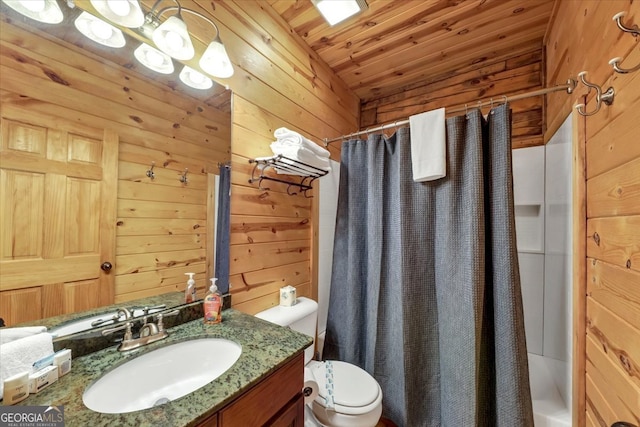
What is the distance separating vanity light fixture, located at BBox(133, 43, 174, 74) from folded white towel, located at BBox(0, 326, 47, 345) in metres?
0.98

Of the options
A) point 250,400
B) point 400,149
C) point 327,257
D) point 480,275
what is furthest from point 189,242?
point 480,275

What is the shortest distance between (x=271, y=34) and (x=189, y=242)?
4.47 feet

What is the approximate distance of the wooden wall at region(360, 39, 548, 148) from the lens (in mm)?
1770

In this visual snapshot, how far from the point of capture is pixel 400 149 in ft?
4.91

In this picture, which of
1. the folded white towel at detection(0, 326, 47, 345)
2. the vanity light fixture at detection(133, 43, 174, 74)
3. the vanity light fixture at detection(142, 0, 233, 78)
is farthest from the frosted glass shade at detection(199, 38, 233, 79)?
the folded white towel at detection(0, 326, 47, 345)

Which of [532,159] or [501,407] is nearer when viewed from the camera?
[501,407]

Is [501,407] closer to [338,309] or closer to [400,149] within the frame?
[338,309]

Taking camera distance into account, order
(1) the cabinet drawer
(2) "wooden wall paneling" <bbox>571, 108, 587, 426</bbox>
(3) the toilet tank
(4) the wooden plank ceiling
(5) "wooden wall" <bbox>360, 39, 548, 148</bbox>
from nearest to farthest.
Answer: (1) the cabinet drawer
(2) "wooden wall paneling" <bbox>571, 108, 587, 426</bbox>
(3) the toilet tank
(4) the wooden plank ceiling
(5) "wooden wall" <bbox>360, 39, 548, 148</bbox>

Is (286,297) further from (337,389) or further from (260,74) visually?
(260,74)

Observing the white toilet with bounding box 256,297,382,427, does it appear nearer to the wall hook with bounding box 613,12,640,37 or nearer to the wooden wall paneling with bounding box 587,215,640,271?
the wooden wall paneling with bounding box 587,215,640,271

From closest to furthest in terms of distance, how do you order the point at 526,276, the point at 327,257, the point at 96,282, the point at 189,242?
the point at 96,282
the point at 189,242
the point at 526,276
the point at 327,257

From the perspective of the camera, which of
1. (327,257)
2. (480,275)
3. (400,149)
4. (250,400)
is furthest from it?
(327,257)

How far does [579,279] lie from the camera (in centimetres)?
103

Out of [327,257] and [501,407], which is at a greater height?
[327,257]
